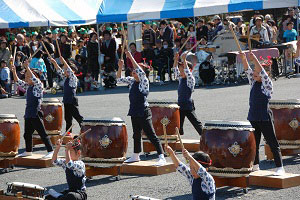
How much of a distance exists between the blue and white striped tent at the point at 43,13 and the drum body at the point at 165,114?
37.6 feet

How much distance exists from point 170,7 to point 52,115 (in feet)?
27.6

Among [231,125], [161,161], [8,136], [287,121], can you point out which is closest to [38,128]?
[8,136]

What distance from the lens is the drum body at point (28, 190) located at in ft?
28.2

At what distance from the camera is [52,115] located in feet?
46.2

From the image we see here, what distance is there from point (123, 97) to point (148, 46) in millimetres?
4015

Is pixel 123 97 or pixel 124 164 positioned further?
pixel 123 97

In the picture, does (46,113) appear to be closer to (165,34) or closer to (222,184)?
(222,184)

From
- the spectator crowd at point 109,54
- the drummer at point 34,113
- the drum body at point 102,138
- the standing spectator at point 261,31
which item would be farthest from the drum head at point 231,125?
the standing spectator at point 261,31

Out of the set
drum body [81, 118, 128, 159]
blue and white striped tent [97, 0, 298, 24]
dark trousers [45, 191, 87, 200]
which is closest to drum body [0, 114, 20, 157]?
drum body [81, 118, 128, 159]

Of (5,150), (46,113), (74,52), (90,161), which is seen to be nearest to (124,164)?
(90,161)

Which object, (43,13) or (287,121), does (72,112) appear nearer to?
(287,121)

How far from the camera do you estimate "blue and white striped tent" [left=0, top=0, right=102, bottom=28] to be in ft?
76.6

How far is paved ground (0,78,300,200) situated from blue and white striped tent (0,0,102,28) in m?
2.47

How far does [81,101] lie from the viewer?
20.8m
